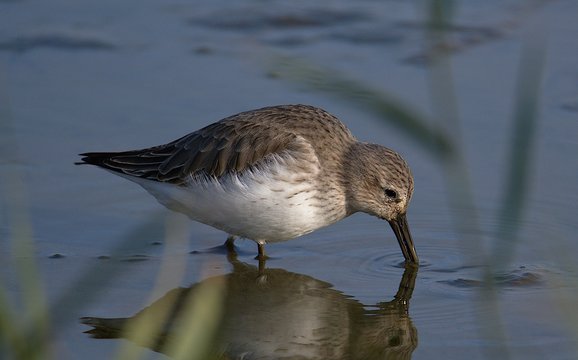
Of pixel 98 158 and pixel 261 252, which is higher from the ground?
pixel 98 158

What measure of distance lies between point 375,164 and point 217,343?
2109mm

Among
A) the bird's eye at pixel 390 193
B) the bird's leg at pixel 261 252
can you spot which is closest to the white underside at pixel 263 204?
the bird's leg at pixel 261 252

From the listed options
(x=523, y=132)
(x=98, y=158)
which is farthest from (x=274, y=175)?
(x=523, y=132)

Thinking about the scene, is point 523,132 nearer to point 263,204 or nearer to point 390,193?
point 263,204

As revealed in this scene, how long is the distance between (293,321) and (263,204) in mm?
991

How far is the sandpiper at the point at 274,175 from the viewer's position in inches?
308

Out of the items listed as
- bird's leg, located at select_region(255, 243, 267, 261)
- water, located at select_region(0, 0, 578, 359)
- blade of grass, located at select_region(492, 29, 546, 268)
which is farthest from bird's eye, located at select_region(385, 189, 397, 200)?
blade of grass, located at select_region(492, 29, 546, 268)

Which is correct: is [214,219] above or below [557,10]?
below

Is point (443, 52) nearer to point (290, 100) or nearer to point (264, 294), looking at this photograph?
point (264, 294)

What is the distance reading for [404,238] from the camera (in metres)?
8.08

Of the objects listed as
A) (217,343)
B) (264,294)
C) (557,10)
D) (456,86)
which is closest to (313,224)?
(264,294)

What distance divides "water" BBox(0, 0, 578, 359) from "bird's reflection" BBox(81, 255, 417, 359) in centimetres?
2

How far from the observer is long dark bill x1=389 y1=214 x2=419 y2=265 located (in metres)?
8.03

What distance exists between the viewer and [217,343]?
672cm
